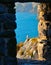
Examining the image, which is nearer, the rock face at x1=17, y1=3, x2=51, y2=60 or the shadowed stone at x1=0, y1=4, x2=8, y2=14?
the shadowed stone at x1=0, y1=4, x2=8, y2=14

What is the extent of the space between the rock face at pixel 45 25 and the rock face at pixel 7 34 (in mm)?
2051

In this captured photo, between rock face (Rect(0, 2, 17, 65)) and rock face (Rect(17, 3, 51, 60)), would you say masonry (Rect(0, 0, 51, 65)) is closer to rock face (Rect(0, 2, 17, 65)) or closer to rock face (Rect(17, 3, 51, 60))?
rock face (Rect(0, 2, 17, 65))

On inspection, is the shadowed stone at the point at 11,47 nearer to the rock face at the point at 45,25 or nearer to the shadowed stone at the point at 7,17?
the shadowed stone at the point at 7,17

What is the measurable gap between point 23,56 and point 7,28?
3221 millimetres

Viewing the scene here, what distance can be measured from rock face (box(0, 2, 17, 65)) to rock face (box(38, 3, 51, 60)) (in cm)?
205

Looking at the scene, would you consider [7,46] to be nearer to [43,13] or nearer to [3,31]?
[3,31]

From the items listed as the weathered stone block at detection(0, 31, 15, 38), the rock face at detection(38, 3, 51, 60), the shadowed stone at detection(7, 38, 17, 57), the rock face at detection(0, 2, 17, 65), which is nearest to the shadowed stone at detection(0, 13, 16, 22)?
the rock face at detection(0, 2, 17, 65)

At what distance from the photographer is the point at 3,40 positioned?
616 centimetres

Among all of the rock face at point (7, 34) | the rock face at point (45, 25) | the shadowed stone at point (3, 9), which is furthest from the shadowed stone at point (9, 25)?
the rock face at point (45, 25)

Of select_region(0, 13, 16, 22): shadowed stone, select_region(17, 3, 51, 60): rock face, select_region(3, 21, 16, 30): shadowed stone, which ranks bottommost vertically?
select_region(17, 3, 51, 60): rock face

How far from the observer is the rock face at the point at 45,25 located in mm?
8180

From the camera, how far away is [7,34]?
618 cm

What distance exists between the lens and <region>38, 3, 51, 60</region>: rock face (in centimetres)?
818

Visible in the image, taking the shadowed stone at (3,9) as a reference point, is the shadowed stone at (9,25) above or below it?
below
